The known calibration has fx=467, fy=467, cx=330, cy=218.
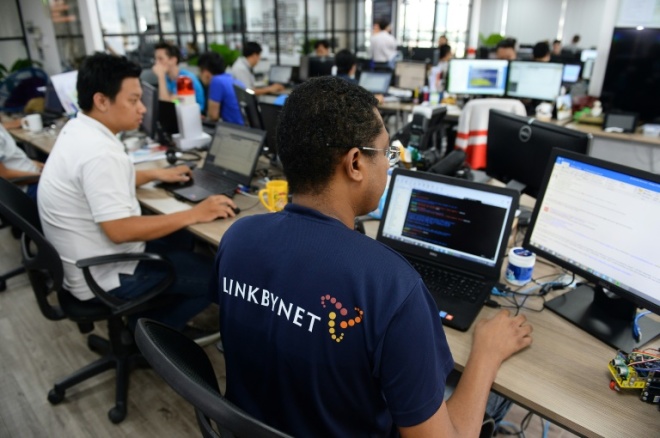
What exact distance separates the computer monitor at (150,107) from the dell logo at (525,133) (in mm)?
2137

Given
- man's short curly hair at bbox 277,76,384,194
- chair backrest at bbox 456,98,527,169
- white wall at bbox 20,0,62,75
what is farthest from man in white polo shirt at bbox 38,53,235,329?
white wall at bbox 20,0,62,75

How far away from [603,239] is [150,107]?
2684mm

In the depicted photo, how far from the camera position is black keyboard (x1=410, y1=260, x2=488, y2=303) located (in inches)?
55.5

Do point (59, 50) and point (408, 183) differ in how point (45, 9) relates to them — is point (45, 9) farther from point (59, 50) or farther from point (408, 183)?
point (408, 183)

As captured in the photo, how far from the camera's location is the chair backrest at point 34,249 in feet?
5.59

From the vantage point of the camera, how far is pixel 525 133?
197 cm

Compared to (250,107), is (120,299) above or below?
below

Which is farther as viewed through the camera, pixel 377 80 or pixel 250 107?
pixel 377 80

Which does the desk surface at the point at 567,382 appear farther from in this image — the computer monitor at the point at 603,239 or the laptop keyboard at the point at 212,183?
the laptop keyboard at the point at 212,183

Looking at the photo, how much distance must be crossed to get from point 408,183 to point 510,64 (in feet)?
12.2

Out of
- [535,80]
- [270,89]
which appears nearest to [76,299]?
[535,80]

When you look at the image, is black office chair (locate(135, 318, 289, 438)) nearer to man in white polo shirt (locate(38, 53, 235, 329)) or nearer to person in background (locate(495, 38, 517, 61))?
man in white polo shirt (locate(38, 53, 235, 329))

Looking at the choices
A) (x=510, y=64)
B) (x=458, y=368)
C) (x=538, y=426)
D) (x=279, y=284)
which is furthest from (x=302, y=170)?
(x=510, y=64)

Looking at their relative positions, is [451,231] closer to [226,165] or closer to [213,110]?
[226,165]
